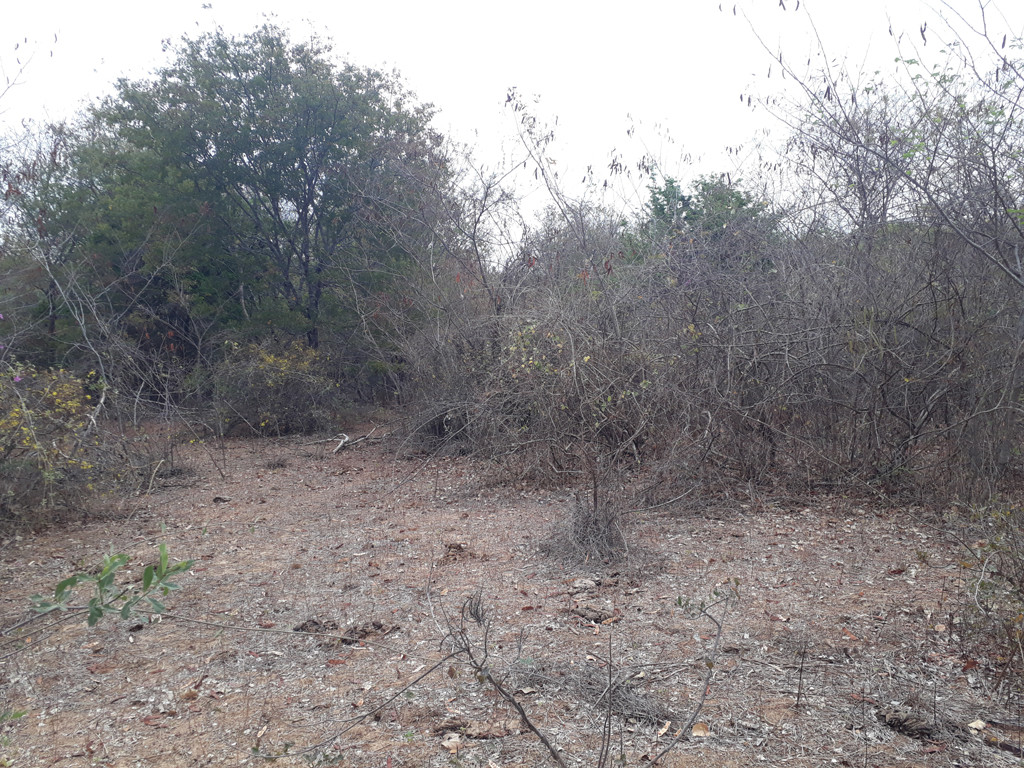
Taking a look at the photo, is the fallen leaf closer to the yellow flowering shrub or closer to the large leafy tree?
the yellow flowering shrub

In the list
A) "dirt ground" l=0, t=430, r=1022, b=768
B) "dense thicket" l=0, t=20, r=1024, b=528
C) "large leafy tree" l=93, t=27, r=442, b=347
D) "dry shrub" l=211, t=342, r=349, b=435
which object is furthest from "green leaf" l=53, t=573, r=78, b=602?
"large leafy tree" l=93, t=27, r=442, b=347

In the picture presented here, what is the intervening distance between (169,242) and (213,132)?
7.94 feet

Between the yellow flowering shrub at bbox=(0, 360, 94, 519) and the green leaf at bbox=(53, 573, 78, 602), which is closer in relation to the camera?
the green leaf at bbox=(53, 573, 78, 602)

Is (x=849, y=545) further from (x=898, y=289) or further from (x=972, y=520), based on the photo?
(x=898, y=289)

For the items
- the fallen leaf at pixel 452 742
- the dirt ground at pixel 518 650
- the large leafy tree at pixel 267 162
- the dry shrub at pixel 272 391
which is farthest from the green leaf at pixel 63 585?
the large leafy tree at pixel 267 162

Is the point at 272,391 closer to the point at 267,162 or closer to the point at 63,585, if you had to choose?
the point at 267,162

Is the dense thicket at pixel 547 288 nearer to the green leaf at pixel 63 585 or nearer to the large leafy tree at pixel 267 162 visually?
the large leafy tree at pixel 267 162

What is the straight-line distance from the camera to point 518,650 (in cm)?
345

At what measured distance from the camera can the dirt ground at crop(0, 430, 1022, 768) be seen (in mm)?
2830

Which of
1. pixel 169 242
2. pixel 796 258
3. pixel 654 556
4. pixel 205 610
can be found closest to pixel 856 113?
pixel 796 258

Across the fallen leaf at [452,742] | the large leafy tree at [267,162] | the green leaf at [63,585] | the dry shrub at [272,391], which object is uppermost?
the large leafy tree at [267,162]

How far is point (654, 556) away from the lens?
5.20m

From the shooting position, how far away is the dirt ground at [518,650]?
9.29ft

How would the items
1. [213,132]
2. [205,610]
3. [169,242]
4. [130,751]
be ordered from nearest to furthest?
[130,751]
[205,610]
[169,242]
[213,132]
